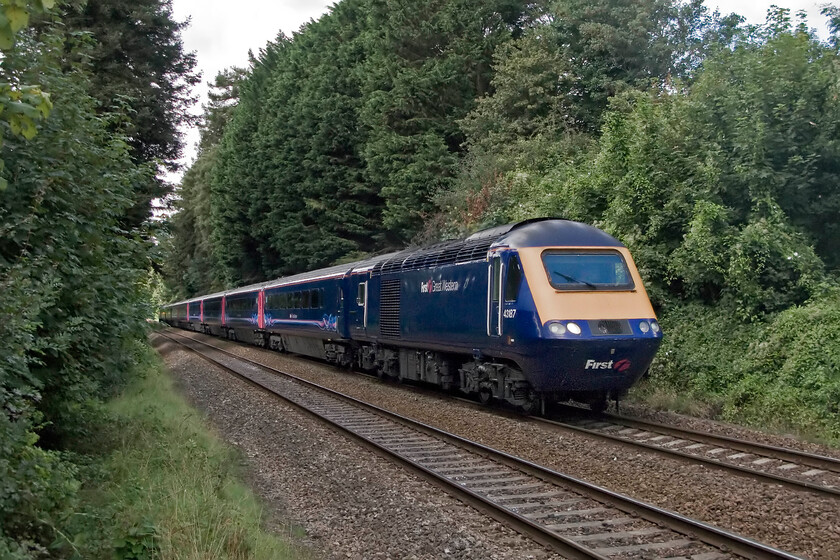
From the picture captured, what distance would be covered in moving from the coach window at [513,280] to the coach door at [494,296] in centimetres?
17

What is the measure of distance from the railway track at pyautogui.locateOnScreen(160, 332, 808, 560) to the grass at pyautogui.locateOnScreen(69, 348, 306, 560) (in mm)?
1858

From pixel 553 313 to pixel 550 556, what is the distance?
17.1 feet

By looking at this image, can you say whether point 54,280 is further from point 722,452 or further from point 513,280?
point 722,452

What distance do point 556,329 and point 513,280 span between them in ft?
3.74

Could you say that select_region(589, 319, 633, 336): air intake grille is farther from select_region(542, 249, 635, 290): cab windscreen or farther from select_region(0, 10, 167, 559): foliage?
select_region(0, 10, 167, 559): foliage

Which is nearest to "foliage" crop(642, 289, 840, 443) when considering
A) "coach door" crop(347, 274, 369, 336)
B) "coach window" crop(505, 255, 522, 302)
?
"coach window" crop(505, 255, 522, 302)

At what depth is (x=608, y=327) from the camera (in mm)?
10625

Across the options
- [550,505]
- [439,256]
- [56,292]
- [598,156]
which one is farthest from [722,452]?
[598,156]

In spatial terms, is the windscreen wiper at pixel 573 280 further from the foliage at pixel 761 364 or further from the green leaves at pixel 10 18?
the green leaves at pixel 10 18

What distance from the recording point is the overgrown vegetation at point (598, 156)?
13297 millimetres

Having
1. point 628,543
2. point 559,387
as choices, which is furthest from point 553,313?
point 628,543

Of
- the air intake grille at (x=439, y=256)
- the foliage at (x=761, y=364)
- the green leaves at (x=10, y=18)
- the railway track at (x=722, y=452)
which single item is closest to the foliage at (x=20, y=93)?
the green leaves at (x=10, y=18)

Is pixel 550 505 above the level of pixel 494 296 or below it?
below

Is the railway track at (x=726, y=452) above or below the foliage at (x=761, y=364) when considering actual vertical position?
below
